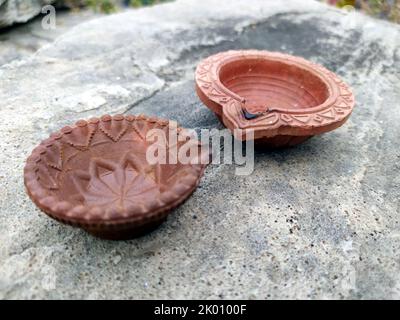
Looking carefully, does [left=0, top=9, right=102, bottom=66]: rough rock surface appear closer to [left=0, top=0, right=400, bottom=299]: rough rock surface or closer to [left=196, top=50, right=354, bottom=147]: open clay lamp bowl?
[left=0, top=0, right=400, bottom=299]: rough rock surface

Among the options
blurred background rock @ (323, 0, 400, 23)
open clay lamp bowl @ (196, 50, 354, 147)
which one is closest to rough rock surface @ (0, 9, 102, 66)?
open clay lamp bowl @ (196, 50, 354, 147)

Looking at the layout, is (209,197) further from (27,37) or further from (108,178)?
(27,37)

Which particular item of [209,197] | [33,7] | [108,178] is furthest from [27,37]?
[209,197]

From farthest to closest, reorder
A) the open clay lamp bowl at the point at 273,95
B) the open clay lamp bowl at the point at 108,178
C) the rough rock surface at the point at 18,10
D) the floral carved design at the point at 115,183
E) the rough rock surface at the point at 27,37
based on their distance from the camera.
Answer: the rough rock surface at the point at 18,10, the rough rock surface at the point at 27,37, the open clay lamp bowl at the point at 273,95, the floral carved design at the point at 115,183, the open clay lamp bowl at the point at 108,178

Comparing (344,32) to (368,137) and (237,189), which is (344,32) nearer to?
(368,137)

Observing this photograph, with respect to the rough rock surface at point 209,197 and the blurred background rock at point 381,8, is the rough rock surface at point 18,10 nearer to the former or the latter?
the rough rock surface at point 209,197

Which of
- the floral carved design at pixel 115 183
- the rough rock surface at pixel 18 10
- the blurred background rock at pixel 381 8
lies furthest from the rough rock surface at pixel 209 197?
the blurred background rock at pixel 381 8
